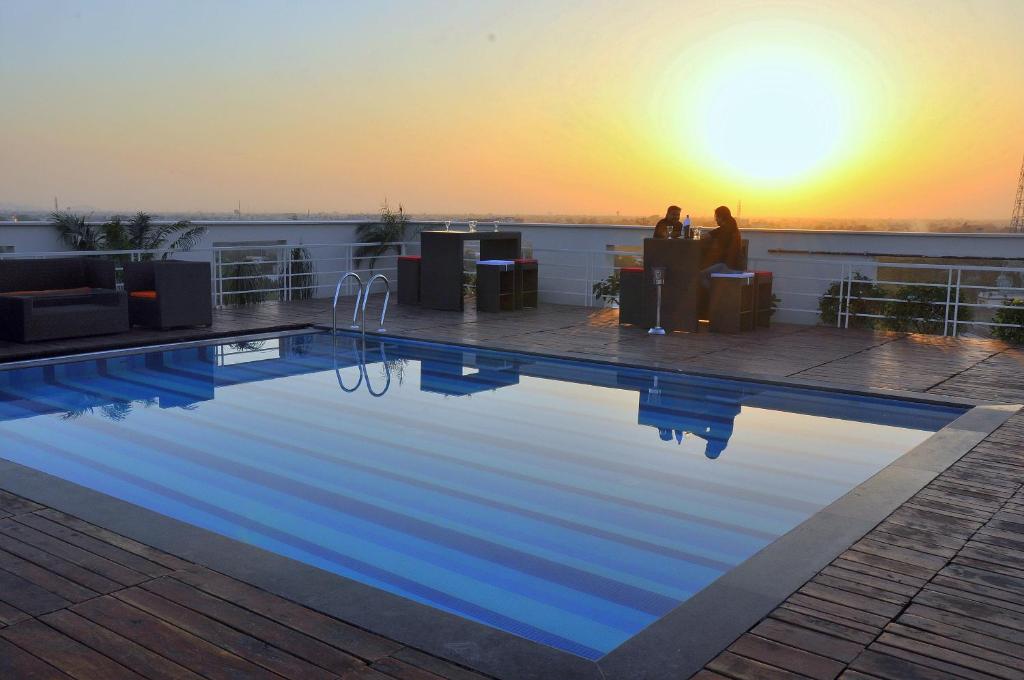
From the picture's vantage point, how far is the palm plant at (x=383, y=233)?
12422 mm

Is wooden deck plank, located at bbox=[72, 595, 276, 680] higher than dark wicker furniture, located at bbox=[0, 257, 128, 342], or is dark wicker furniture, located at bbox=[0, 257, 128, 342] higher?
dark wicker furniture, located at bbox=[0, 257, 128, 342]

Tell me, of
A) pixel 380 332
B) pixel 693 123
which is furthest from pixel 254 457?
pixel 693 123

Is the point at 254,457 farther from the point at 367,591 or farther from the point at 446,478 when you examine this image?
the point at 367,591

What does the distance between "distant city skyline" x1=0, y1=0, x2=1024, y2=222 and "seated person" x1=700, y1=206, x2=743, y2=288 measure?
3162 millimetres

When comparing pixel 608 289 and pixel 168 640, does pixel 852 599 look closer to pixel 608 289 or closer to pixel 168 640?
pixel 168 640

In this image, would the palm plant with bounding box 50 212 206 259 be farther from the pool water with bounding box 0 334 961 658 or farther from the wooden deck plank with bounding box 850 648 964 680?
the wooden deck plank with bounding box 850 648 964 680

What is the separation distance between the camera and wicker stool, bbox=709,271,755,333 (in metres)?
7.51

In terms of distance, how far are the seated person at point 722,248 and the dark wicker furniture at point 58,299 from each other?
4.64 metres

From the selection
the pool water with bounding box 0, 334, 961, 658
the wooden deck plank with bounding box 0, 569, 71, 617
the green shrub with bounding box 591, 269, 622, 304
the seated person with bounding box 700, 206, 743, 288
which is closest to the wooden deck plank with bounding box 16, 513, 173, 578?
the wooden deck plank with bounding box 0, 569, 71, 617

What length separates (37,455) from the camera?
13.2 feet

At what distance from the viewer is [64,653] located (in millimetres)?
2006

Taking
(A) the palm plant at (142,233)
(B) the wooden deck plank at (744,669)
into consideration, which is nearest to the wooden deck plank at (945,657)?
(B) the wooden deck plank at (744,669)

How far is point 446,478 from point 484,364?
2.67m

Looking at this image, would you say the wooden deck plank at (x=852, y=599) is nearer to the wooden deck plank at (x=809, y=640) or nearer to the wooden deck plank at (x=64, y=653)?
the wooden deck plank at (x=809, y=640)
